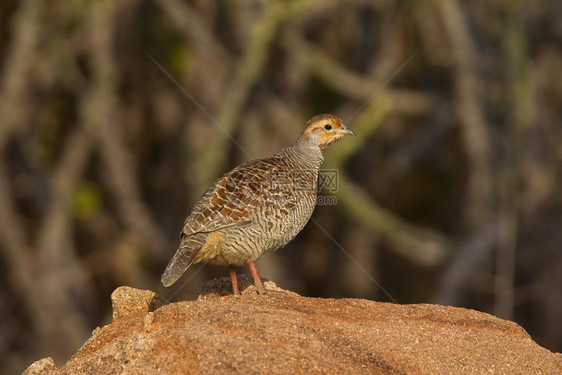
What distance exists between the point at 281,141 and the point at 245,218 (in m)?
→ 6.73

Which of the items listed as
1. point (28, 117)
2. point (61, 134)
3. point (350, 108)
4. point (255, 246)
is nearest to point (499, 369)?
point (255, 246)

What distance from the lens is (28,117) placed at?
1355 cm

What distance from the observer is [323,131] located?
26.9 feet

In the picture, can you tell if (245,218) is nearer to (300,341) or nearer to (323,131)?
(323,131)

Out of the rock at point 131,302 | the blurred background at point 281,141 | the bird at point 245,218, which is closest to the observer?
the rock at point 131,302

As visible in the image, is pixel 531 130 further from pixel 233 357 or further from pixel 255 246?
pixel 233 357

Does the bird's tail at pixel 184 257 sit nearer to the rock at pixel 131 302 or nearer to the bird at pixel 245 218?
the bird at pixel 245 218

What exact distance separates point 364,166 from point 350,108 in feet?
4.76

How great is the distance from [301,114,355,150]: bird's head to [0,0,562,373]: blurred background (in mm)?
3292

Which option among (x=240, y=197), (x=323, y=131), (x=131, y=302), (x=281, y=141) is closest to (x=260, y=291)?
(x=240, y=197)

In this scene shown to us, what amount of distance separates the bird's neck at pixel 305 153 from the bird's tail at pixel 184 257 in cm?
141

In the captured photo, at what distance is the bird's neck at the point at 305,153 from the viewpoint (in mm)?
7969

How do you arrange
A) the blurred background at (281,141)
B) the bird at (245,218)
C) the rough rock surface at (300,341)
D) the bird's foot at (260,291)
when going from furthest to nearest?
the blurred background at (281,141), the bird at (245,218), the bird's foot at (260,291), the rough rock surface at (300,341)

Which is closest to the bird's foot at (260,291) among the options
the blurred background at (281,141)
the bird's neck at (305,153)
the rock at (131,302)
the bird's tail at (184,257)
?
the bird's tail at (184,257)
